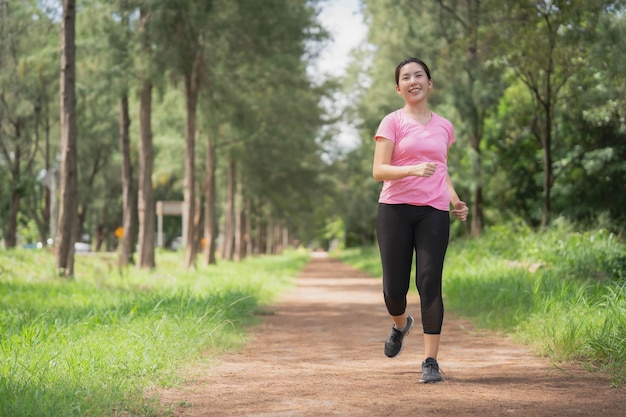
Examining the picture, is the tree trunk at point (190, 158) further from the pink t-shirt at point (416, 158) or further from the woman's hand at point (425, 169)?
the woman's hand at point (425, 169)

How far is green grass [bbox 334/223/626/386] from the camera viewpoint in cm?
703

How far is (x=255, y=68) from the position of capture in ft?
84.0

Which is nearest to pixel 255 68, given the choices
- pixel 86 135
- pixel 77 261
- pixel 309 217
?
pixel 77 261

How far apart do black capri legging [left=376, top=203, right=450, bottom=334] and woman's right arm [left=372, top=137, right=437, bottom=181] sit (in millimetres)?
302

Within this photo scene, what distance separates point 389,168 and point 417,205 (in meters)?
0.37

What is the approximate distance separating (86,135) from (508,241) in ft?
88.7

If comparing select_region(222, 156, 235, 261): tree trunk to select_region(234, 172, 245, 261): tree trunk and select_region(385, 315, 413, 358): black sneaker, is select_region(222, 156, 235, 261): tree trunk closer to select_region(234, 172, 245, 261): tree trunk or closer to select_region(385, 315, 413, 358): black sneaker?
select_region(234, 172, 245, 261): tree trunk

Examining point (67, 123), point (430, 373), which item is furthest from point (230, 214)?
point (430, 373)

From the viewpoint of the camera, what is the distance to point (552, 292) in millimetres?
9742

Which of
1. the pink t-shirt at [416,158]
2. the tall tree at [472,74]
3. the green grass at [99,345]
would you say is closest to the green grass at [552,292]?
the pink t-shirt at [416,158]

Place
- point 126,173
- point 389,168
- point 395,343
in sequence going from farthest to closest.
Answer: point 126,173 < point 395,343 < point 389,168

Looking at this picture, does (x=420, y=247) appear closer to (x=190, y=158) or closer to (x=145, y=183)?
(x=145, y=183)

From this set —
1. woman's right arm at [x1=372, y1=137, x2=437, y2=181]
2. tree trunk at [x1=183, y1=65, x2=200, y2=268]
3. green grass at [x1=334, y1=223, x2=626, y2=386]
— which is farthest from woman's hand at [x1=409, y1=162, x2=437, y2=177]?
tree trunk at [x1=183, y1=65, x2=200, y2=268]

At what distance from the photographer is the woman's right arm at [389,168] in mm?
5421
